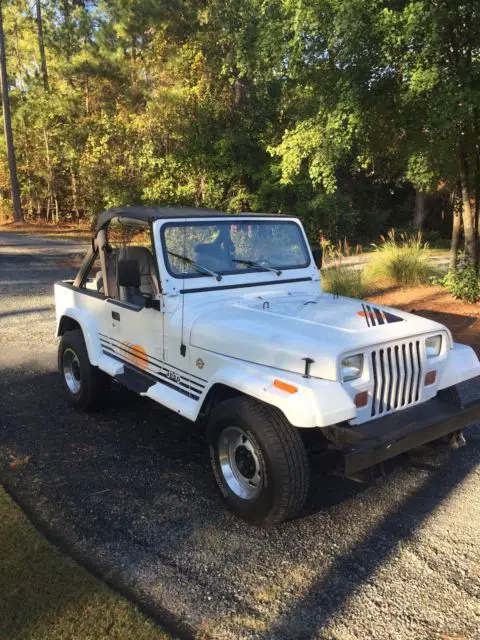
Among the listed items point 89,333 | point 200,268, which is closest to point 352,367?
point 200,268

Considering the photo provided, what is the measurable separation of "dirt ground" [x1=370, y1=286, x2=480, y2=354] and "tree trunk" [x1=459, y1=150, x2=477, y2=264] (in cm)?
86

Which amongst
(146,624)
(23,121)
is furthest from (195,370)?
(23,121)

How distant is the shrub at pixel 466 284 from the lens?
9438 mm

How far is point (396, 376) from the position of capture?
3.13 m

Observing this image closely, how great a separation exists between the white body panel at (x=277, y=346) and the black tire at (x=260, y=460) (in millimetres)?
144

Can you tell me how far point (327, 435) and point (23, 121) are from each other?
3058 centimetres

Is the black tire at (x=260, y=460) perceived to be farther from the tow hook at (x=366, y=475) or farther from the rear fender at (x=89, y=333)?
the rear fender at (x=89, y=333)

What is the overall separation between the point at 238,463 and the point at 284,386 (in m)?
0.68

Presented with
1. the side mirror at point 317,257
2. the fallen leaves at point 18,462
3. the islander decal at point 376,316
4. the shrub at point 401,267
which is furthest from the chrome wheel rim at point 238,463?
the shrub at point 401,267

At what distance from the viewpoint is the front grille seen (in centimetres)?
303

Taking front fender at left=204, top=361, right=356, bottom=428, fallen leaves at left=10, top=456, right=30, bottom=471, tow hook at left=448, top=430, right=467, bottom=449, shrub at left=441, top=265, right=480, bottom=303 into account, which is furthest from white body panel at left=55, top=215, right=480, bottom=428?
shrub at left=441, top=265, right=480, bottom=303

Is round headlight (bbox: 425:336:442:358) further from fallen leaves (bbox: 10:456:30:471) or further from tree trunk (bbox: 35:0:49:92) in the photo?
tree trunk (bbox: 35:0:49:92)

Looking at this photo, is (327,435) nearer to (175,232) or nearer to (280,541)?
(280,541)

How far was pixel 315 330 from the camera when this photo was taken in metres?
3.12
